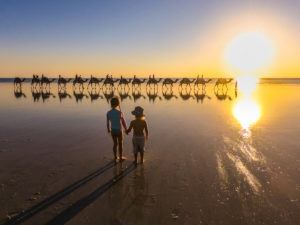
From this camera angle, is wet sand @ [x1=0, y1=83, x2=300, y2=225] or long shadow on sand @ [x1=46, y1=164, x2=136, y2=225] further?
wet sand @ [x1=0, y1=83, x2=300, y2=225]

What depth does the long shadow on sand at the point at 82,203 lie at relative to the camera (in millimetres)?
6398

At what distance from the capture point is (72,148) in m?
12.4

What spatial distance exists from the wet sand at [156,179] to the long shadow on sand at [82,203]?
17 millimetres

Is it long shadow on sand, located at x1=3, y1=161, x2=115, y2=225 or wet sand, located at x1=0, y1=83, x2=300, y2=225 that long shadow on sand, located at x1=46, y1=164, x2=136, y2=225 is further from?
long shadow on sand, located at x1=3, y1=161, x2=115, y2=225

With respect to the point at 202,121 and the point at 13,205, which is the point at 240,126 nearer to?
the point at 202,121

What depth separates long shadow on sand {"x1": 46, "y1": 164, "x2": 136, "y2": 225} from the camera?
640cm

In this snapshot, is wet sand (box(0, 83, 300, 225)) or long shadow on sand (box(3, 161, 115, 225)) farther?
wet sand (box(0, 83, 300, 225))

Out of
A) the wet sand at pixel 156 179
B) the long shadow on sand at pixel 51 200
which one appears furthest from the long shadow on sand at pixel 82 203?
the long shadow on sand at pixel 51 200

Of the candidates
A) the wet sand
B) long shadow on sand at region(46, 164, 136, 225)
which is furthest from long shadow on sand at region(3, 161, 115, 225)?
long shadow on sand at region(46, 164, 136, 225)

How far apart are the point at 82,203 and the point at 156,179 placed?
216 centimetres

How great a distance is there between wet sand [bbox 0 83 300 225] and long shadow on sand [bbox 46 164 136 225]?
0.02 metres

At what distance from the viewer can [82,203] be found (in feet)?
23.7

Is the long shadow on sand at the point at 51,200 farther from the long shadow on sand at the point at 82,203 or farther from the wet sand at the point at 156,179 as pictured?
the long shadow on sand at the point at 82,203

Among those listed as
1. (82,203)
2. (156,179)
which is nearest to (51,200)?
(82,203)
